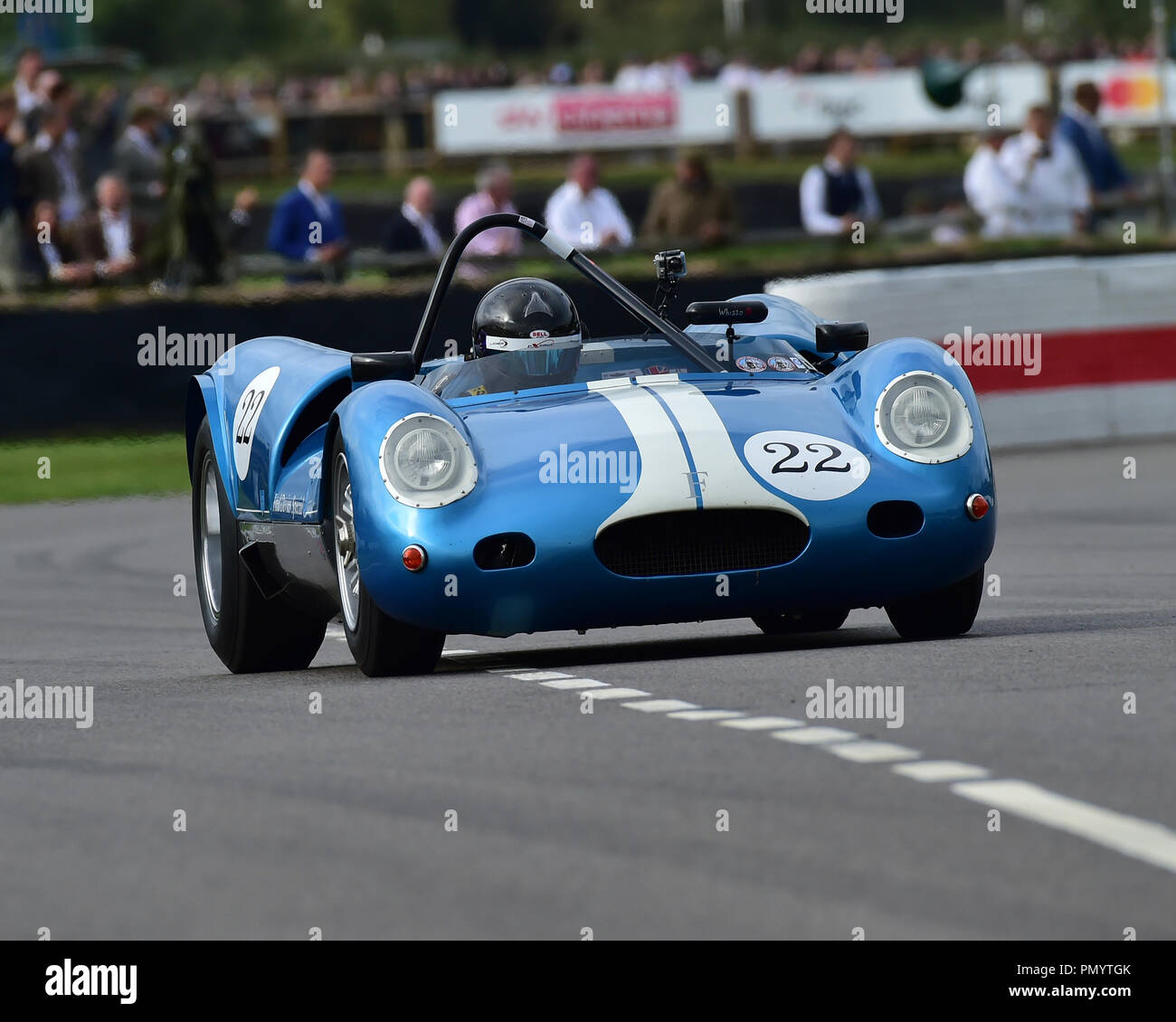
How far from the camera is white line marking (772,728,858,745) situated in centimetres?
568

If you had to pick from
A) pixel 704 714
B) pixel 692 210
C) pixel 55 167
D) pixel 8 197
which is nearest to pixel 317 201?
pixel 8 197

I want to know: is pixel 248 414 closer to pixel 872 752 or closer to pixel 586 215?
pixel 872 752

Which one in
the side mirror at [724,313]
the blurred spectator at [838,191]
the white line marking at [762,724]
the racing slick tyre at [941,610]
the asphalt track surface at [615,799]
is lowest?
the asphalt track surface at [615,799]

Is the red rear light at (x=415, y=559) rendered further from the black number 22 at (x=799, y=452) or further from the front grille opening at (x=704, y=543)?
the black number 22 at (x=799, y=452)

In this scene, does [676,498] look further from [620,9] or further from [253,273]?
[620,9]

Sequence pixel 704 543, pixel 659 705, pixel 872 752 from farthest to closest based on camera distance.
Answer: pixel 704 543
pixel 659 705
pixel 872 752

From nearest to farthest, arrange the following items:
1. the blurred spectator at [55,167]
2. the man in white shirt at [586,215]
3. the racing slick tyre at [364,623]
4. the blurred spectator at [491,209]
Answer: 1. the racing slick tyre at [364,623]
2. the blurred spectator at [491,209]
3. the man in white shirt at [586,215]
4. the blurred spectator at [55,167]

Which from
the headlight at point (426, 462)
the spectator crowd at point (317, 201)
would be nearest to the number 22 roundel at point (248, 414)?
the headlight at point (426, 462)

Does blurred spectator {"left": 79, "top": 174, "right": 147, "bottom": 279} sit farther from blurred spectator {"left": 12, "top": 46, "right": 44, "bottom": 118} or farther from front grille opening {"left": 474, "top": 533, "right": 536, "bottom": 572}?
front grille opening {"left": 474, "top": 533, "right": 536, "bottom": 572}

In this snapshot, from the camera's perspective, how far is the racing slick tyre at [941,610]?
7621 millimetres

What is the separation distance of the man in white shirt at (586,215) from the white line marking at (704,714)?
13.6 m

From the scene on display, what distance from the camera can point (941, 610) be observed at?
302 inches

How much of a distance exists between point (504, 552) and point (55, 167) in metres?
14.6

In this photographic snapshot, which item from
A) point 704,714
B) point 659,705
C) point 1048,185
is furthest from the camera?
point 1048,185
